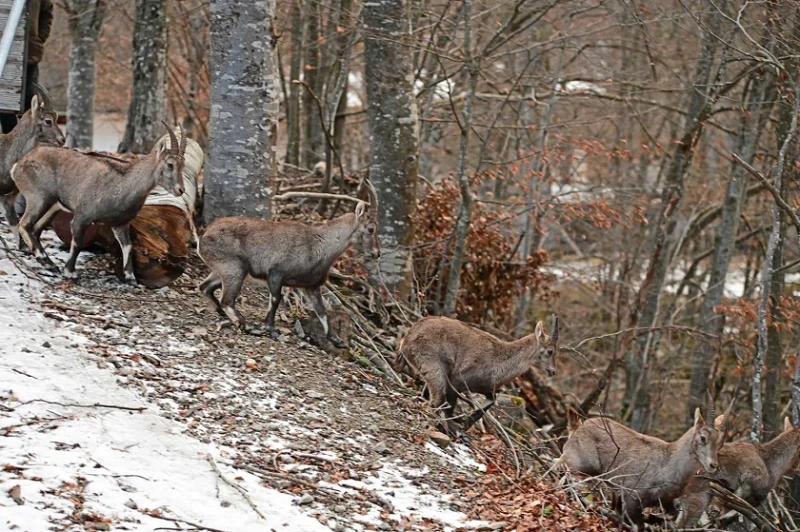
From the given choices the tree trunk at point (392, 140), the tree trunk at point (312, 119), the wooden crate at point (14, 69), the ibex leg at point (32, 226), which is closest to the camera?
the ibex leg at point (32, 226)

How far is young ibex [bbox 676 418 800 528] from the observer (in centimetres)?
855

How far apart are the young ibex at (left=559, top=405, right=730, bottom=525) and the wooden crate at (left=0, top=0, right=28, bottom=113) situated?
6.36 m

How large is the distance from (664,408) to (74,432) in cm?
1441

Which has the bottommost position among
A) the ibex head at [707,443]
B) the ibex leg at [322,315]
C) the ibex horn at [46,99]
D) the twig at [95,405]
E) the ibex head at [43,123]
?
the ibex head at [707,443]

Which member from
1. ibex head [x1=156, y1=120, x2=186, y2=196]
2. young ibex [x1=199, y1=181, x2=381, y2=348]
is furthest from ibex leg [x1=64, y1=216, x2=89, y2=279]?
young ibex [x1=199, y1=181, x2=381, y2=348]

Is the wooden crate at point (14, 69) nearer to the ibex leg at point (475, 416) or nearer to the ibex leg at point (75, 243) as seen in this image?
the ibex leg at point (75, 243)

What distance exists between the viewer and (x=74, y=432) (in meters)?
6.13

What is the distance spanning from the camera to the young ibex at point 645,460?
8.38 m

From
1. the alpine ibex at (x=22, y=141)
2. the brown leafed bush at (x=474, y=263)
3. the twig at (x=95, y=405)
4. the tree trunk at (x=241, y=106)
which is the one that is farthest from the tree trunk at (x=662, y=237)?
the twig at (x=95, y=405)

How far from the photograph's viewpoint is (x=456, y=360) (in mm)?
8734

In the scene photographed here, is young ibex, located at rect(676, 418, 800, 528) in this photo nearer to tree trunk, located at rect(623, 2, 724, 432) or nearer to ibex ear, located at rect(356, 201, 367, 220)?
ibex ear, located at rect(356, 201, 367, 220)

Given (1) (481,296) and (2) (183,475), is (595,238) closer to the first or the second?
(1) (481,296)

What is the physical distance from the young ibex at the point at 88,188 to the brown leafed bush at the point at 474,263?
377cm

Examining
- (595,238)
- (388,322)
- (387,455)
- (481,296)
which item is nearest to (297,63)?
(481,296)
